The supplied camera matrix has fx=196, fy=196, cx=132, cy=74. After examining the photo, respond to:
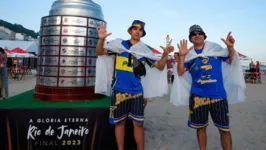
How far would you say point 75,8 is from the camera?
341cm

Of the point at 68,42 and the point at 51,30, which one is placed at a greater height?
the point at 51,30

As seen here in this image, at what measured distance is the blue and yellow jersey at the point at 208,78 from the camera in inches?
100

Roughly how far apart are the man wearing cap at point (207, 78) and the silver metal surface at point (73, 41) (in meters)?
1.71

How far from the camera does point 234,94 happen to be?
2.89 m

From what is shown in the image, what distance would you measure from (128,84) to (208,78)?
106cm

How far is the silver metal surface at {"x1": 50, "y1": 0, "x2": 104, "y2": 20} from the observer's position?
3.40 meters

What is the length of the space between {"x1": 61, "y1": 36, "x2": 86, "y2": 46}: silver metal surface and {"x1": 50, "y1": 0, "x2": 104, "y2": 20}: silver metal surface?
425mm

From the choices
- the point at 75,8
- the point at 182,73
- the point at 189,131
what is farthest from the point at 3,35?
the point at 182,73

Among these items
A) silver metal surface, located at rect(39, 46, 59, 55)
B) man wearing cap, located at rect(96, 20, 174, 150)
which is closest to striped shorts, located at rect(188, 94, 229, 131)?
man wearing cap, located at rect(96, 20, 174, 150)

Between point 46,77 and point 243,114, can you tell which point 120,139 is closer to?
point 46,77

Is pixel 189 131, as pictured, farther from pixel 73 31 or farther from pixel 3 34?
pixel 3 34

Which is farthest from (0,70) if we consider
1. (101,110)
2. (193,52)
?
(193,52)

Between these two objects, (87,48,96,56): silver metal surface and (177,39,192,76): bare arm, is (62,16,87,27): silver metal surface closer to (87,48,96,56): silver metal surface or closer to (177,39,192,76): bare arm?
(87,48,96,56): silver metal surface

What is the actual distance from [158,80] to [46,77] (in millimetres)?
1974
